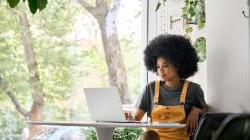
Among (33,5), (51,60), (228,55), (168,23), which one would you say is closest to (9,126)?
(51,60)

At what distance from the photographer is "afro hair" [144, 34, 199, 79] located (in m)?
2.84

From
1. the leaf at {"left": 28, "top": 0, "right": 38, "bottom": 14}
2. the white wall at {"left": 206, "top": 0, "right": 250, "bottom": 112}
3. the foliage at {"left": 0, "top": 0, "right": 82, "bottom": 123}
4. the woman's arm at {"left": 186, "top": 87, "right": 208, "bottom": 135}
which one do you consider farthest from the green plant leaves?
the foliage at {"left": 0, "top": 0, "right": 82, "bottom": 123}

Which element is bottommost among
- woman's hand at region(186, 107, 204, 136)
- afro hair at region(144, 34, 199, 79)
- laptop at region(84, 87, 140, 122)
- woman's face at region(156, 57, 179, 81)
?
woman's hand at region(186, 107, 204, 136)

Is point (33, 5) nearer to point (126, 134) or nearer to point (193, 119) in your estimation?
point (193, 119)

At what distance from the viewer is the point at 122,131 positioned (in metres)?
3.68

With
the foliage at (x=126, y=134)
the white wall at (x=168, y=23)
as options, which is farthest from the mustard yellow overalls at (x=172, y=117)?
the foliage at (x=126, y=134)

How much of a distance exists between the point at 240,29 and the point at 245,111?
17.8 inches

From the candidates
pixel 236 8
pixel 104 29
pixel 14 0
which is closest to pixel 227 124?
pixel 236 8

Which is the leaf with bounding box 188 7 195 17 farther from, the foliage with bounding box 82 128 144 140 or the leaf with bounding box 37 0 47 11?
the leaf with bounding box 37 0 47 11

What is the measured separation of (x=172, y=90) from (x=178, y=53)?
0.24 metres

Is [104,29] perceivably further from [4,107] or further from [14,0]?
[14,0]

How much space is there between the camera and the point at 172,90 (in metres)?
2.83

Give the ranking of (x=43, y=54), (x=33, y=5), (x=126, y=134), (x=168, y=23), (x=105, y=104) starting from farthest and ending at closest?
1. (x=43, y=54)
2. (x=126, y=134)
3. (x=168, y=23)
4. (x=105, y=104)
5. (x=33, y=5)

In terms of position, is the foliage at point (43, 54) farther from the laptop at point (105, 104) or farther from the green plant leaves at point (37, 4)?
the green plant leaves at point (37, 4)
